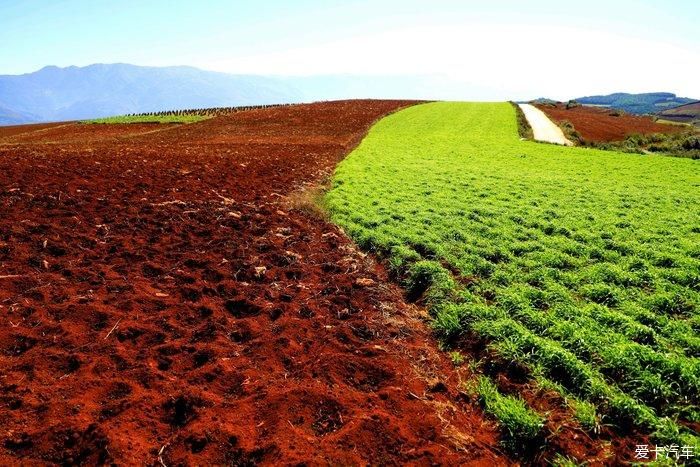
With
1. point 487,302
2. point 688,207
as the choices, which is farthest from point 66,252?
point 688,207

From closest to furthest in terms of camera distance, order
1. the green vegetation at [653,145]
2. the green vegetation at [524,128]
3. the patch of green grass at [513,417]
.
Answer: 1. the patch of green grass at [513,417]
2. the green vegetation at [653,145]
3. the green vegetation at [524,128]

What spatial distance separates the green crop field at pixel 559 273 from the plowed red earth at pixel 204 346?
3.31 feet

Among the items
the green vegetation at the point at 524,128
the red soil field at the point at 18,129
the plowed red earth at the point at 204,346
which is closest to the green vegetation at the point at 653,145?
the green vegetation at the point at 524,128

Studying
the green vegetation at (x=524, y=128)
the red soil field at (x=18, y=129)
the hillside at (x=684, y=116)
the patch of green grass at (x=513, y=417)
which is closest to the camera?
the patch of green grass at (x=513, y=417)

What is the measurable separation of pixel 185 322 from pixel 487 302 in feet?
18.3

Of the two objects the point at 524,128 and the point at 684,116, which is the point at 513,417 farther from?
the point at 684,116

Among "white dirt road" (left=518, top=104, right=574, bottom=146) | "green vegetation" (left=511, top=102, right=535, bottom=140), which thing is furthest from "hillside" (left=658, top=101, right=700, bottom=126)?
"green vegetation" (left=511, top=102, right=535, bottom=140)

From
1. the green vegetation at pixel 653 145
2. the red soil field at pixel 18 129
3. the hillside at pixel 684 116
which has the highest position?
the hillside at pixel 684 116

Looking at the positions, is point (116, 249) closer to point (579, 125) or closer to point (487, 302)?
point (487, 302)

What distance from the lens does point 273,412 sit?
4965 mm

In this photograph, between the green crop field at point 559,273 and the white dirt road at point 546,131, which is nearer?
the green crop field at point 559,273

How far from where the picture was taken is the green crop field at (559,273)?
533 centimetres

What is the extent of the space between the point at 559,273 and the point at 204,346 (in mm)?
7328

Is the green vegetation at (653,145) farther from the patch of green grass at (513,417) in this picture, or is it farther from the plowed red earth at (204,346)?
the patch of green grass at (513,417)
